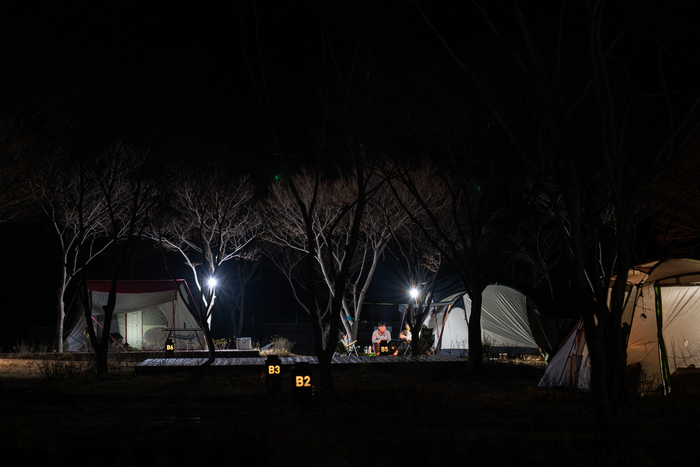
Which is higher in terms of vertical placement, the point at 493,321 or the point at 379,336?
the point at 493,321

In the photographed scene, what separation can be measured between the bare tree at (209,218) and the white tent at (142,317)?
1923 mm

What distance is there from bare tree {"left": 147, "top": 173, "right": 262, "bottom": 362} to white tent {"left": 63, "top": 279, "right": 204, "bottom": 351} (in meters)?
1.92

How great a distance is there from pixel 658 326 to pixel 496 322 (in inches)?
380

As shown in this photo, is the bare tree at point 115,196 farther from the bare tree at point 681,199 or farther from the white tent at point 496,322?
the bare tree at point 681,199

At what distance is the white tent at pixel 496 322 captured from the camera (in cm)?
1702

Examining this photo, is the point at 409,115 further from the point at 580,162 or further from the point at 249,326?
the point at 249,326

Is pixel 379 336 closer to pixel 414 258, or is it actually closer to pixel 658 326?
pixel 414 258

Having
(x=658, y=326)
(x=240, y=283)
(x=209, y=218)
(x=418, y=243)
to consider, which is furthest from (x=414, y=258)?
(x=240, y=283)

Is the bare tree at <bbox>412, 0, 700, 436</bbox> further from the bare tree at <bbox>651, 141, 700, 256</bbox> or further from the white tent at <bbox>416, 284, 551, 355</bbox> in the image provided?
the white tent at <bbox>416, 284, 551, 355</bbox>

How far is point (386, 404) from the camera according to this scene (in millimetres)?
6918

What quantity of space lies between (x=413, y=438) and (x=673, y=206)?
1383 cm

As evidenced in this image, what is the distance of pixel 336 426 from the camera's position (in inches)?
210

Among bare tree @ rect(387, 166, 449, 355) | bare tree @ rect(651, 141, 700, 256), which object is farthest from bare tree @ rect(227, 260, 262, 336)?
bare tree @ rect(651, 141, 700, 256)

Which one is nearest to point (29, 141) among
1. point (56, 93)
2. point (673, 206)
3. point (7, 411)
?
point (56, 93)
